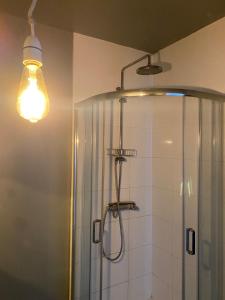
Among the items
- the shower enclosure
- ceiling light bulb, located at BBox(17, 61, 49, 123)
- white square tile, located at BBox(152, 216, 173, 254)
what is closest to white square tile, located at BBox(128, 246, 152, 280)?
the shower enclosure

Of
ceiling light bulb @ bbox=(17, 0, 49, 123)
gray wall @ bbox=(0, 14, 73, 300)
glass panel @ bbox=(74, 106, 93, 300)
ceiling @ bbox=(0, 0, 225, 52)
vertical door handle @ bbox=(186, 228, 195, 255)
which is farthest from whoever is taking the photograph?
glass panel @ bbox=(74, 106, 93, 300)

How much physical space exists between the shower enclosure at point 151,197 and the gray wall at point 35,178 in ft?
0.41

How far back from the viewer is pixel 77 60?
1.95 meters

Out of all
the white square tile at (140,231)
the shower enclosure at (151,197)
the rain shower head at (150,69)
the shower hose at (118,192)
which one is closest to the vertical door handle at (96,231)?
the shower enclosure at (151,197)

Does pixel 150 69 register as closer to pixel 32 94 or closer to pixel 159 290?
pixel 32 94

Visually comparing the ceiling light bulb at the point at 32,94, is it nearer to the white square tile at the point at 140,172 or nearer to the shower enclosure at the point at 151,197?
the shower enclosure at the point at 151,197

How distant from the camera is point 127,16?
170 centimetres

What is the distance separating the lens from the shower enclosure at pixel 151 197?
1748 millimetres

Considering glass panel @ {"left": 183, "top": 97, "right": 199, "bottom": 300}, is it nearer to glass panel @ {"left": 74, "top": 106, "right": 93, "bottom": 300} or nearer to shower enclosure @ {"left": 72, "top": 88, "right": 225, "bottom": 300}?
shower enclosure @ {"left": 72, "top": 88, "right": 225, "bottom": 300}

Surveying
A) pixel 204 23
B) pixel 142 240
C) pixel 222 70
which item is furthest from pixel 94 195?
pixel 204 23

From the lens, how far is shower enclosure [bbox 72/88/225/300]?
1748 millimetres

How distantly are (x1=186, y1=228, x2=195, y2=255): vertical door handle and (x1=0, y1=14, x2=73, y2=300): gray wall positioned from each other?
2.93 ft

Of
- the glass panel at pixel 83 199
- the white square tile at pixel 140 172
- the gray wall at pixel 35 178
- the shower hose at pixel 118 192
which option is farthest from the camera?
the white square tile at pixel 140 172

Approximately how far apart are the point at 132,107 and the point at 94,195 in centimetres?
80
